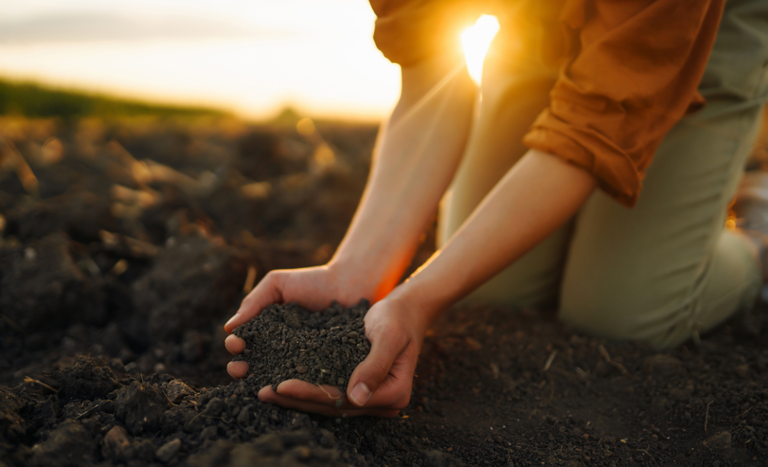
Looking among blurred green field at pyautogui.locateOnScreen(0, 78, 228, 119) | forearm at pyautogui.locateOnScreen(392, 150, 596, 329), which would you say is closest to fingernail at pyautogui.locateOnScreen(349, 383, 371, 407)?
forearm at pyautogui.locateOnScreen(392, 150, 596, 329)

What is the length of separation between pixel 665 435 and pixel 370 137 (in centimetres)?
538

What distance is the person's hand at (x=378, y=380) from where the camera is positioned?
983 millimetres

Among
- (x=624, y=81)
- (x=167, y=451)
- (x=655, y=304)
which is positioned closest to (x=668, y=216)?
(x=655, y=304)

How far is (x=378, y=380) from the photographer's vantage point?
1006mm

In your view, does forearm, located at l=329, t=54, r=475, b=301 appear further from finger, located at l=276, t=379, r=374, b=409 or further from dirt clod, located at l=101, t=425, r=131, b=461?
dirt clod, located at l=101, t=425, r=131, b=461

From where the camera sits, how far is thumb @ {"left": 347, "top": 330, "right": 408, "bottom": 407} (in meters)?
0.98

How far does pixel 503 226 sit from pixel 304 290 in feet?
1.88

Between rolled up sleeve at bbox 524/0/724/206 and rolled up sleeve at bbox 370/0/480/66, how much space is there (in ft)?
1.32

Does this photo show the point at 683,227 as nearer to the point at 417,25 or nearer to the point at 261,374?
the point at 417,25

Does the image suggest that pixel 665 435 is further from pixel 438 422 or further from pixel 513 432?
pixel 438 422

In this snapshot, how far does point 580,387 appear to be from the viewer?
145 cm

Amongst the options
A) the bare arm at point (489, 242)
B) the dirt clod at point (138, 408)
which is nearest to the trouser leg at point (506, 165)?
the bare arm at point (489, 242)

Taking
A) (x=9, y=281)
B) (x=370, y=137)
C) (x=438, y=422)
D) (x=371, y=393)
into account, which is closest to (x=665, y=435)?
(x=438, y=422)

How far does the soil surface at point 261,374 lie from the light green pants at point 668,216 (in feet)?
0.42
